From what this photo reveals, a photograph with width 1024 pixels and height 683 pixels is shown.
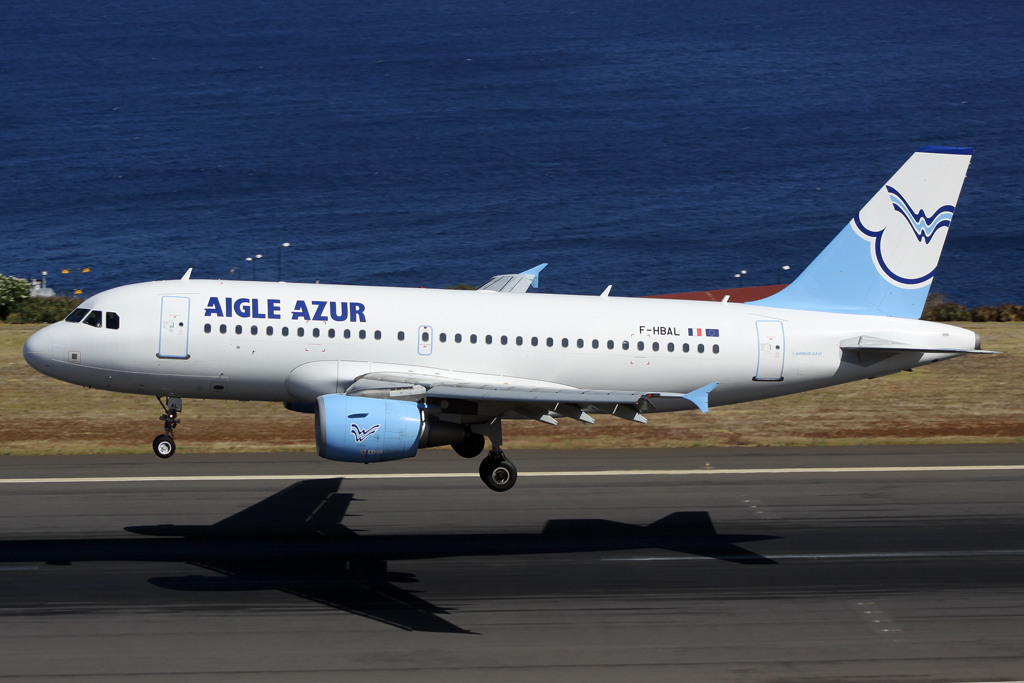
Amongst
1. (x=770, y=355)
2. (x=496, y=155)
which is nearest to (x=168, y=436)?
(x=770, y=355)

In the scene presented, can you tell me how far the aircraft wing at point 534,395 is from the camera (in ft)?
77.0

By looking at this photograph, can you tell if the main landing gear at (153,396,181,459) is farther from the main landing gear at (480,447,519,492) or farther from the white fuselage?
the main landing gear at (480,447,519,492)

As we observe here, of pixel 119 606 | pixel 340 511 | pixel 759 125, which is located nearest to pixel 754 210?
pixel 759 125

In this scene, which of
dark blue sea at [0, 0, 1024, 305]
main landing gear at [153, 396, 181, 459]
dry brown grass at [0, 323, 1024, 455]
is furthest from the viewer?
dark blue sea at [0, 0, 1024, 305]

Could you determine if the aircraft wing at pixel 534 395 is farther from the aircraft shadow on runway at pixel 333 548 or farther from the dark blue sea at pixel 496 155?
the dark blue sea at pixel 496 155

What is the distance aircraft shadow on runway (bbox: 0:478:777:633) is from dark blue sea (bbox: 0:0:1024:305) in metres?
74.2

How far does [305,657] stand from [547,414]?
9.02 m

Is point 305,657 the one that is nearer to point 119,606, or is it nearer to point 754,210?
point 119,606

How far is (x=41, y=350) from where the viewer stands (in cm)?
2678

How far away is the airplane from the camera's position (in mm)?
26625

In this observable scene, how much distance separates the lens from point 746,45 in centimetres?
19625

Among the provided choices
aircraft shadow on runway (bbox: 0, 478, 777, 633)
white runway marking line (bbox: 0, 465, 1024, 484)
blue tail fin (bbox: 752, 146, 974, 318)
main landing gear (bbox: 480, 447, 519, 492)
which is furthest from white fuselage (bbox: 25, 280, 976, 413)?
white runway marking line (bbox: 0, 465, 1024, 484)

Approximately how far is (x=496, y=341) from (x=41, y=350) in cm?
1186

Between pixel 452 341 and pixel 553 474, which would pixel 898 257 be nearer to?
pixel 553 474
